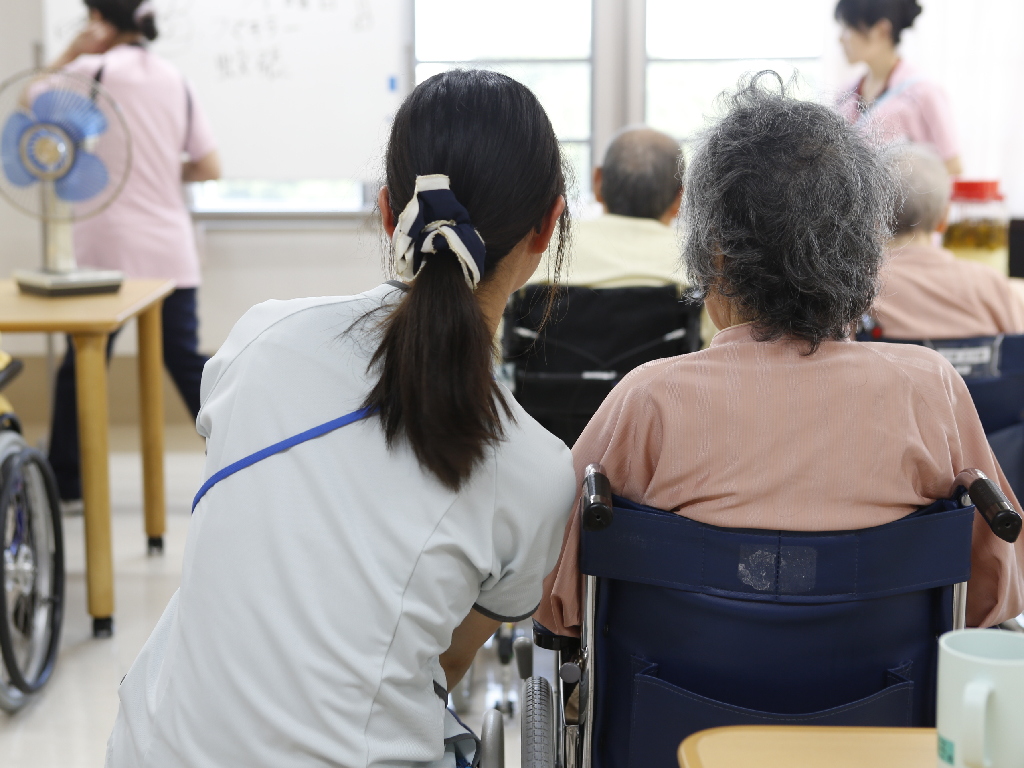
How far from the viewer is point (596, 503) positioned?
964mm

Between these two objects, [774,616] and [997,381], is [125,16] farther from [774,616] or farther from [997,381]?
[774,616]

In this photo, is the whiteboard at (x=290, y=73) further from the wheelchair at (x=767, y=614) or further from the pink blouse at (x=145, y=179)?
the wheelchair at (x=767, y=614)

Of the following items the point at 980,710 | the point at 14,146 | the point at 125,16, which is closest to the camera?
the point at 980,710

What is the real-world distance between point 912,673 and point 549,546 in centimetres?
38

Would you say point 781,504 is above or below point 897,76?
below

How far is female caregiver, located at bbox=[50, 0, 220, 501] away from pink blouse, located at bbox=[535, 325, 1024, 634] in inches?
97.5

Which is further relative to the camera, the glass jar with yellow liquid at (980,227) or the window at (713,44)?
the window at (713,44)

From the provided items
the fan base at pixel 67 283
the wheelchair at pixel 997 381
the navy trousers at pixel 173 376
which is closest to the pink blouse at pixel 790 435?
the wheelchair at pixel 997 381

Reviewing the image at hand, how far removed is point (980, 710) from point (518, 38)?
4.08 meters

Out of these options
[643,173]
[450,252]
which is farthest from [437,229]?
[643,173]

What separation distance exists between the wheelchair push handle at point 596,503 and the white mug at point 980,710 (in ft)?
1.16

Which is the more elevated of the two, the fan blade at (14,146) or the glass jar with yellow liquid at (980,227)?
the fan blade at (14,146)

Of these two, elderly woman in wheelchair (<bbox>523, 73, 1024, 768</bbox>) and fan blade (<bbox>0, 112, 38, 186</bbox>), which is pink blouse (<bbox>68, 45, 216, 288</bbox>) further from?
elderly woman in wheelchair (<bbox>523, 73, 1024, 768</bbox>)

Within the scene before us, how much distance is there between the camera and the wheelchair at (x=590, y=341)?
224cm
